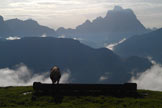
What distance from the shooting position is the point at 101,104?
28.2 meters

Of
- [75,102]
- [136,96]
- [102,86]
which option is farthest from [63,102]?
[136,96]

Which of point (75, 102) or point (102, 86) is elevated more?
point (102, 86)

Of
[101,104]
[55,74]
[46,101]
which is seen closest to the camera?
[101,104]

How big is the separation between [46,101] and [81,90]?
18.7 feet

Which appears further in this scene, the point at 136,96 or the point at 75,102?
the point at 136,96

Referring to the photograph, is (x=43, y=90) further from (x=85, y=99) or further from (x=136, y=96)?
(x=136, y=96)

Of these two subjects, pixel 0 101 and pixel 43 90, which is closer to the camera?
pixel 0 101

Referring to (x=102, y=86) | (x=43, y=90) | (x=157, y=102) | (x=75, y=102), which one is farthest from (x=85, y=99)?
(x=157, y=102)

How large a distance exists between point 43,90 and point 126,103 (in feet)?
38.1

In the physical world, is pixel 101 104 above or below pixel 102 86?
below

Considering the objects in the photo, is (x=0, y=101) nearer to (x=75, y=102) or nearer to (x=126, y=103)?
(x=75, y=102)

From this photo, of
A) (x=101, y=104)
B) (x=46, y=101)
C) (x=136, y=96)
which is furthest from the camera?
(x=136, y=96)

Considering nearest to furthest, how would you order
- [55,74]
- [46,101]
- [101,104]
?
[101,104] → [46,101] → [55,74]

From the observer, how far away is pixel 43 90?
33.6 meters
